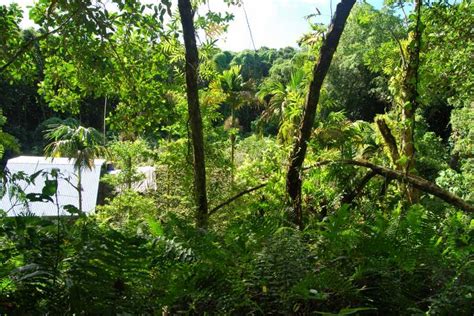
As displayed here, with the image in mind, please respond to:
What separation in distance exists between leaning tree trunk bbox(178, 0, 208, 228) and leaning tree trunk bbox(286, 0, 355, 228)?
0.64 m

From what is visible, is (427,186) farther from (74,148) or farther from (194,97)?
(74,148)

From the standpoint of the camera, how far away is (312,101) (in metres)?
2.92

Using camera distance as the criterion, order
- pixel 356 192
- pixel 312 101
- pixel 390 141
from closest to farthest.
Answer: pixel 312 101 → pixel 356 192 → pixel 390 141

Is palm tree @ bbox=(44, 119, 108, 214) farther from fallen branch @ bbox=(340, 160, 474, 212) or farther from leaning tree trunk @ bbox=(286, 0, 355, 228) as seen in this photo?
fallen branch @ bbox=(340, 160, 474, 212)

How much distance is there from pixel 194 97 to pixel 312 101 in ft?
2.73

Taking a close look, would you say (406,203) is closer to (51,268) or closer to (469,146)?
(51,268)

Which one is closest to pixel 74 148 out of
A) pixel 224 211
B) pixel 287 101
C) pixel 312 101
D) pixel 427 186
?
pixel 224 211

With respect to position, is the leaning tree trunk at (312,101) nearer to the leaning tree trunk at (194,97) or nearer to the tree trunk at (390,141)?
the leaning tree trunk at (194,97)

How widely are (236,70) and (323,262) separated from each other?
10.00 m

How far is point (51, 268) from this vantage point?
4.12ft

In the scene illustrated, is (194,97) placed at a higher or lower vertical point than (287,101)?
lower

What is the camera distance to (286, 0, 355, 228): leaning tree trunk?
109 inches

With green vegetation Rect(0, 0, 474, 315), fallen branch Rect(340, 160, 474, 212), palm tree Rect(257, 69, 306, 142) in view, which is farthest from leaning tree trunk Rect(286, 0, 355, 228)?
palm tree Rect(257, 69, 306, 142)

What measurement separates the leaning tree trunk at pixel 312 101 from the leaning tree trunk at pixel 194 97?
645 mm
